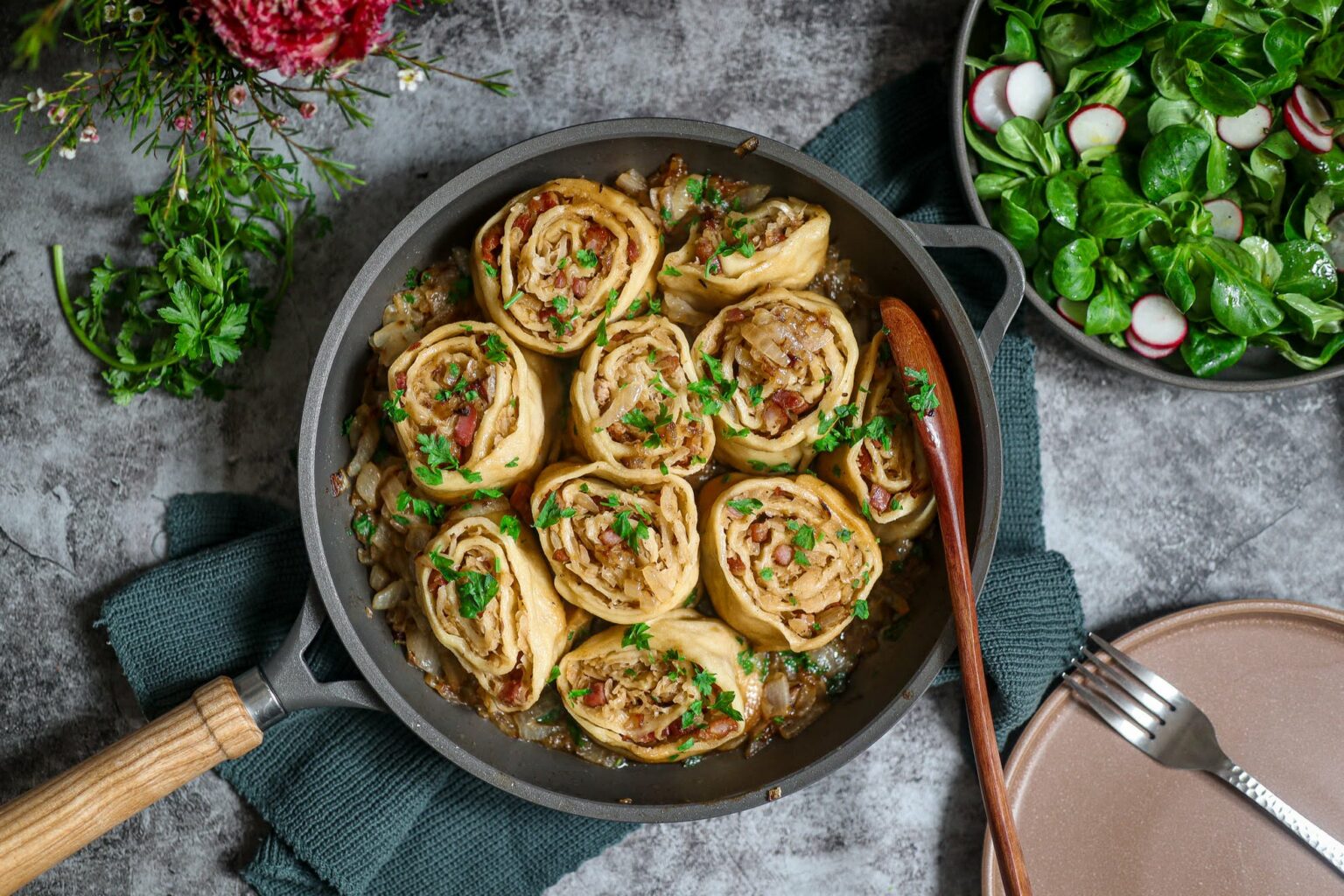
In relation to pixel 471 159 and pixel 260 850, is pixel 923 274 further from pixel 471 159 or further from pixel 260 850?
pixel 260 850

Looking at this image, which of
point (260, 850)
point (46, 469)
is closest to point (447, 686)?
point (260, 850)

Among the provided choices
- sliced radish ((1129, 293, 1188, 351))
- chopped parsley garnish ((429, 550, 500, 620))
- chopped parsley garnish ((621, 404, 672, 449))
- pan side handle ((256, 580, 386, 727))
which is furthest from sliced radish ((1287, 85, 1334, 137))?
pan side handle ((256, 580, 386, 727))

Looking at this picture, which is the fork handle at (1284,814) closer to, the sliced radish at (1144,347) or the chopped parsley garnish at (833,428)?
the sliced radish at (1144,347)

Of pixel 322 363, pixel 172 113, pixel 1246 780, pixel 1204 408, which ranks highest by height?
pixel 172 113

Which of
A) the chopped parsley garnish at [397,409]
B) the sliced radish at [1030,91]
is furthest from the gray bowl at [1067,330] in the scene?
the chopped parsley garnish at [397,409]

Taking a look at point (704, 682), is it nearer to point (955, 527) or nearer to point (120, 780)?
point (955, 527)

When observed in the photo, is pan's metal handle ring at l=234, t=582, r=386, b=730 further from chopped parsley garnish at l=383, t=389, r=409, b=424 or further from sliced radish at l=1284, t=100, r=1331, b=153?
sliced radish at l=1284, t=100, r=1331, b=153
